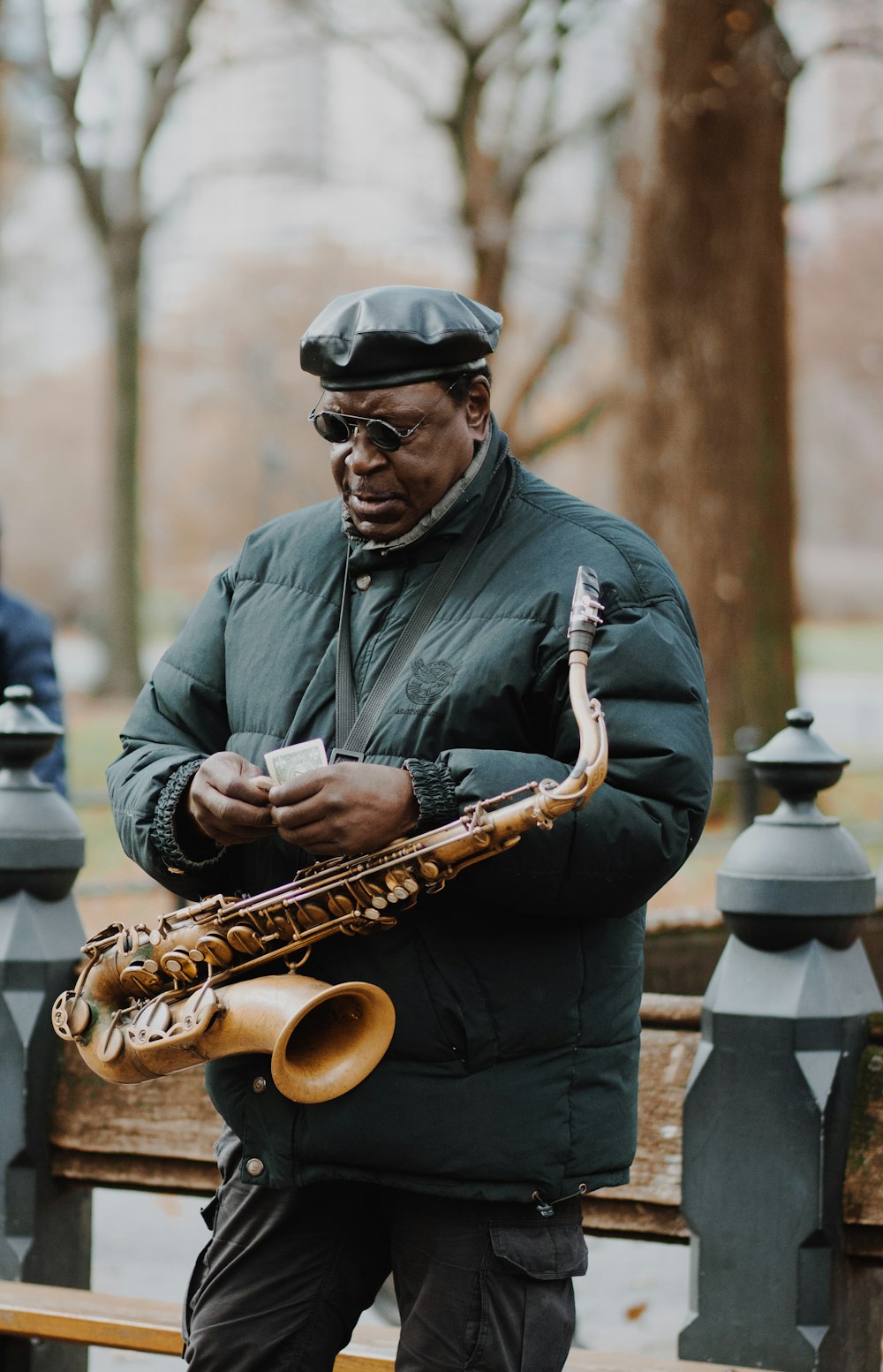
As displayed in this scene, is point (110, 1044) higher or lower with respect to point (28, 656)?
lower

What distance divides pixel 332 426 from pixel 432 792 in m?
0.63

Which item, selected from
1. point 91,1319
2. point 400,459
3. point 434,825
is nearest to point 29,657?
point 91,1319

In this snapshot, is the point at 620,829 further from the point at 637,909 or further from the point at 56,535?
the point at 56,535

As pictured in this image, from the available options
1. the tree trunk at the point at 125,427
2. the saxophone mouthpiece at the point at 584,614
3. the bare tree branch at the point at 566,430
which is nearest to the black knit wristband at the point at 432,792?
the saxophone mouthpiece at the point at 584,614

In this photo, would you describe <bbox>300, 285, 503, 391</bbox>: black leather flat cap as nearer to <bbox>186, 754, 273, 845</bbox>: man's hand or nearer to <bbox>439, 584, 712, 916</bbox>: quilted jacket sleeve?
<bbox>439, 584, 712, 916</bbox>: quilted jacket sleeve

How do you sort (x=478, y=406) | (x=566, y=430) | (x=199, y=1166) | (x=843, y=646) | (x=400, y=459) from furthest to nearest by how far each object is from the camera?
1. (x=843, y=646)
2. (x=566, y=430)
3. (x=199, y=1166)
4. (x=478, y=406)
5. (x=400, y=459)

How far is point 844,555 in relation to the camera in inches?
2330

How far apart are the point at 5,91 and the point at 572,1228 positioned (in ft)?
64.6

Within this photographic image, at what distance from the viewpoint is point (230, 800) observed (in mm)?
2688

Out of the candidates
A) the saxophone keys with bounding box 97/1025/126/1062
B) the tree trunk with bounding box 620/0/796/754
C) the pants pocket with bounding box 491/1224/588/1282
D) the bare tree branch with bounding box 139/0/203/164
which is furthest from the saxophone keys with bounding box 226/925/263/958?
the bare tree branch with bounding box 139/0/203/164

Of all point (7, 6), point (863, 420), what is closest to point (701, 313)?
point (7, 6)

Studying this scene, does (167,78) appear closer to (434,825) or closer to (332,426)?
(332,426)

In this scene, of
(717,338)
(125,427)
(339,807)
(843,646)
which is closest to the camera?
(339,807)

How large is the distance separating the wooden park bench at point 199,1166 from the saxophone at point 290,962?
0.98 meters
